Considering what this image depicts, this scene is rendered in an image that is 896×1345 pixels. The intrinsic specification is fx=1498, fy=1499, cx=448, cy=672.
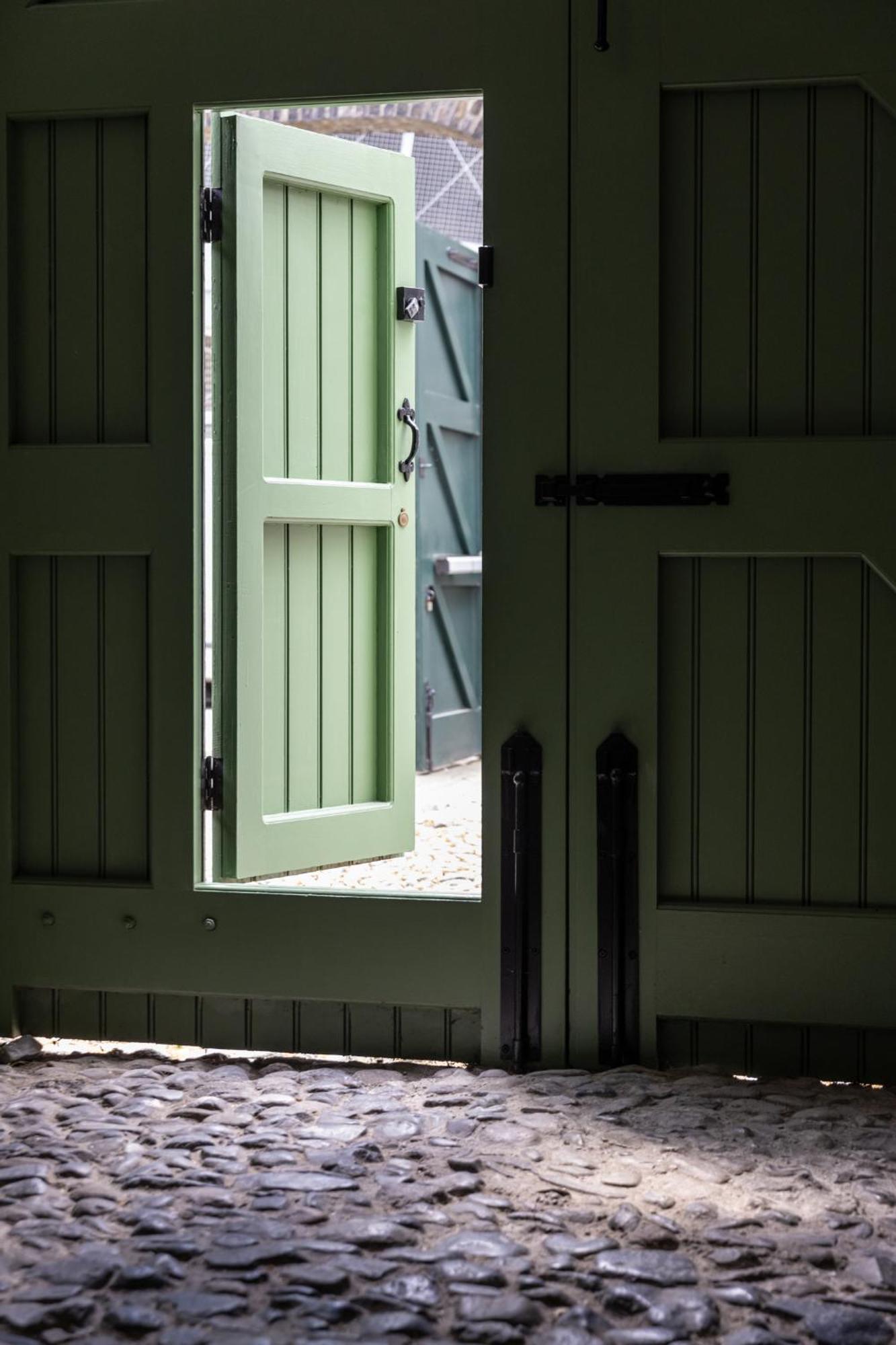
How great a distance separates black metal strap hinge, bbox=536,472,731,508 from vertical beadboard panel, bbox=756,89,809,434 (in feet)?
0.52

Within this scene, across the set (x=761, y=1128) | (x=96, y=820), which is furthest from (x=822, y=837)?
(x=96, y=820)

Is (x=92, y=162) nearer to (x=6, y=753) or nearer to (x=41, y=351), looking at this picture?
(x=41, y=351)

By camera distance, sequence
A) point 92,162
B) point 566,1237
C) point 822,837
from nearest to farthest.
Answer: point 566,1237
point 822,837
point 92,162

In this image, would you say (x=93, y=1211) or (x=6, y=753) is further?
(x=6, y=753)

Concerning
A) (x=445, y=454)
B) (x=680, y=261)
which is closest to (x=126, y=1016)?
(x=680, y=261)

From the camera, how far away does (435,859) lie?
16.8ft

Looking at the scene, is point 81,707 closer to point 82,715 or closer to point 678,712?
point 82,715

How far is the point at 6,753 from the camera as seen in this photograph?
3.20m

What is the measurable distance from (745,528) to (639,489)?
22cm

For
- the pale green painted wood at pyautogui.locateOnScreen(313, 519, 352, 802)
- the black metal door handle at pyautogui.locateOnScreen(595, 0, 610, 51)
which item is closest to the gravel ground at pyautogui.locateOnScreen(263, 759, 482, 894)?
the pale green painted wood at pyautogui.locateOnScreen(313, 519, 352, 802)

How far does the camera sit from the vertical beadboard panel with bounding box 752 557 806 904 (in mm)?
2938

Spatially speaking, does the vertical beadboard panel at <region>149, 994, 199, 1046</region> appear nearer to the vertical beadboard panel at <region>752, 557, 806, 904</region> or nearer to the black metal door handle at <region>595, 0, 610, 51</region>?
the vertical beadboard panel at <region>752, 557, 806, 904</region>

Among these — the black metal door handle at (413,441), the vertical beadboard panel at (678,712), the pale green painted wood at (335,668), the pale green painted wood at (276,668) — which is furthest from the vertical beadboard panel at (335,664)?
the vertical beadboard panel at (678,712)

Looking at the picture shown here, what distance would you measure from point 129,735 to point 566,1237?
1459mm
